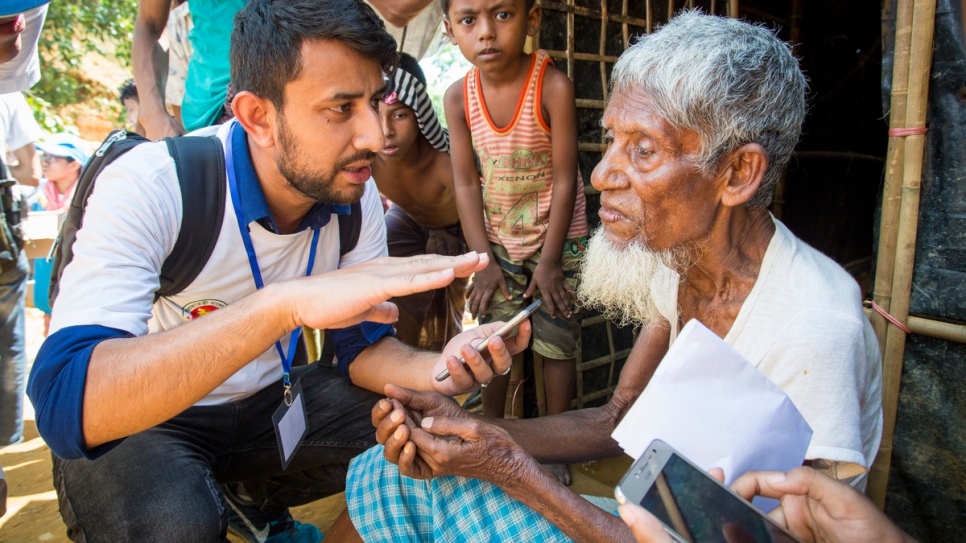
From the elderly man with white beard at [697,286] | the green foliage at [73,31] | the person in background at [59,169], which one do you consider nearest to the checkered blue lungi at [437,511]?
the elderly man with white beard at [697,286]

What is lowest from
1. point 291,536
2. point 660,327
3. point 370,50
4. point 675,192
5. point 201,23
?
point 291,536

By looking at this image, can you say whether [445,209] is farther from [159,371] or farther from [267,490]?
[159,371]

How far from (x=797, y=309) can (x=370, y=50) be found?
1.52m

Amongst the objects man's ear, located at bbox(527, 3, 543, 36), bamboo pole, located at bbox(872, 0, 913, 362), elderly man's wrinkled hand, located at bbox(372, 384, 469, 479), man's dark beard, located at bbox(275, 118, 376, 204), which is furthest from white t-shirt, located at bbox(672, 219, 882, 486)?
man's ear, located at bbox(527, 3, 543, 36)

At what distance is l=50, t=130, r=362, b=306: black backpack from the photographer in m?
1.85

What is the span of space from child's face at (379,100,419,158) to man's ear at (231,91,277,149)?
1.71 metres

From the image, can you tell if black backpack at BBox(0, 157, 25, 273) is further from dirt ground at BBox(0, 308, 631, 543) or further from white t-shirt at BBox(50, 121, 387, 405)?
white t-shirt at BBox(50, 121, 387, 405)

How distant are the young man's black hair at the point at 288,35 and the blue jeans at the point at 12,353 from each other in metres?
2.95

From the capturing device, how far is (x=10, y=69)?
2.90 m

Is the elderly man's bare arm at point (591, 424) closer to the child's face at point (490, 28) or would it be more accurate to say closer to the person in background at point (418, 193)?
the child's face at point (490, 28)

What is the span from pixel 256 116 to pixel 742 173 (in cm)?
156

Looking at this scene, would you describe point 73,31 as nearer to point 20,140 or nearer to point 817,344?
point 20,140

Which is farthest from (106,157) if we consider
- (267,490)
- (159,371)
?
(267,490)

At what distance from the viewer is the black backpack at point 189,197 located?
185 centimetres
